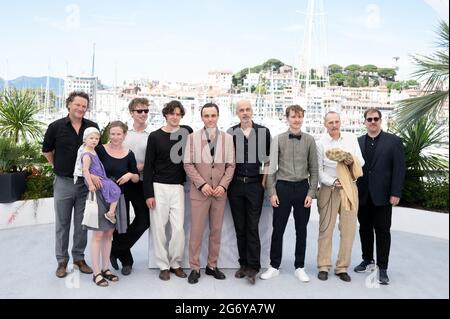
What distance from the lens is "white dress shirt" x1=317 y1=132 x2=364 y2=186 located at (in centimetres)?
336

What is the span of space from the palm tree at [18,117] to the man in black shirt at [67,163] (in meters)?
2.67

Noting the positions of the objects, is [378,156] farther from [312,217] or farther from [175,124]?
[312,217]

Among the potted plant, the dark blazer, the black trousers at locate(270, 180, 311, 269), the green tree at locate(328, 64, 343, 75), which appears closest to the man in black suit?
the dark blazer

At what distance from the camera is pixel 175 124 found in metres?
3.34

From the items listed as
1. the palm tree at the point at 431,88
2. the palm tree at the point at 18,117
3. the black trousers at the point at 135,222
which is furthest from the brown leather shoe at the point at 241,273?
the palm tree at the point at 18,117

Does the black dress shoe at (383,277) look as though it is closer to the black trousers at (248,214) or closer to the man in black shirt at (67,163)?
the black trousers at (248,214)

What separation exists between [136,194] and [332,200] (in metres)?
1.67

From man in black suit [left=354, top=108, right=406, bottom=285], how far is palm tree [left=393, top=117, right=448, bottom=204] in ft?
7.72

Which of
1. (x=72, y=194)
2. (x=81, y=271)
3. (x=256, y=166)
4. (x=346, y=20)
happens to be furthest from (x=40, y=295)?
(x=346, y=20)

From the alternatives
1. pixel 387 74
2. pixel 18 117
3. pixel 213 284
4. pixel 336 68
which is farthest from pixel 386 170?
pixel 387 74

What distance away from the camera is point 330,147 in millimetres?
3406

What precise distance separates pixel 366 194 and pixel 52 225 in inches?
158

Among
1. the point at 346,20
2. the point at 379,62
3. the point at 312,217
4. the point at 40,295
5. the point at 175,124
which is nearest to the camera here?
the point at 40,295

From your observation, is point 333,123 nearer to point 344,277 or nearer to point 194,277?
point 344,277
